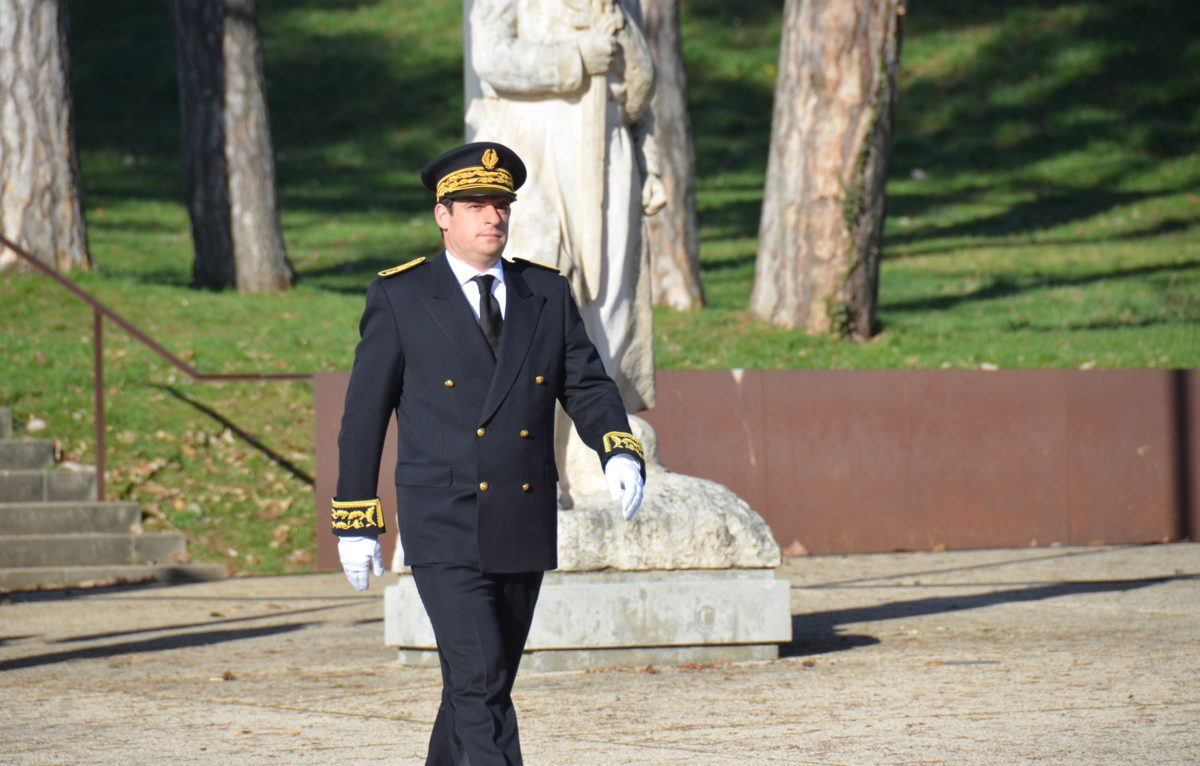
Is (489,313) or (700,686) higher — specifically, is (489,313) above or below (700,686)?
above

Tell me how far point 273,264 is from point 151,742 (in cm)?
1201

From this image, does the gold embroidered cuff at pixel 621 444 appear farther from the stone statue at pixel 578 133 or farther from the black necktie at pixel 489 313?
the stone statue at pixel 578 133

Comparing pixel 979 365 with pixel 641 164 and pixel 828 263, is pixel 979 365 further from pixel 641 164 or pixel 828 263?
pixel 641 164

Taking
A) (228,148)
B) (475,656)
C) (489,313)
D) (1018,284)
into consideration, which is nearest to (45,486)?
(228,148)

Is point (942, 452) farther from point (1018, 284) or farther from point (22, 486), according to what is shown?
point (1018, 284)

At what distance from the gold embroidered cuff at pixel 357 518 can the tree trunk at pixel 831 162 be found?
11.1 metres

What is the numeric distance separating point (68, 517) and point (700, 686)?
6.16 metres

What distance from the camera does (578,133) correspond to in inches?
303

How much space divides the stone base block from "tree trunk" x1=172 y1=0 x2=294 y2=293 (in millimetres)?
10516

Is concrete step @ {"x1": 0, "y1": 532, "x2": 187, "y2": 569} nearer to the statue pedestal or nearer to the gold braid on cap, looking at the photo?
the statue pedestal

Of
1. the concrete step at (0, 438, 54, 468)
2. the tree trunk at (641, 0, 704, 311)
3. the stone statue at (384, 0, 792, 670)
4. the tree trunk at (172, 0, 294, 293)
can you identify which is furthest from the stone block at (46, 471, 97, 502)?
the tree trunk at (641, 0, 704, 311)

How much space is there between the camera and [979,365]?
1470 cm

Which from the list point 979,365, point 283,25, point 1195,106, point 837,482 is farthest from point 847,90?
point 283,25

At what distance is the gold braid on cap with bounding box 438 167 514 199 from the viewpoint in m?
4.56
